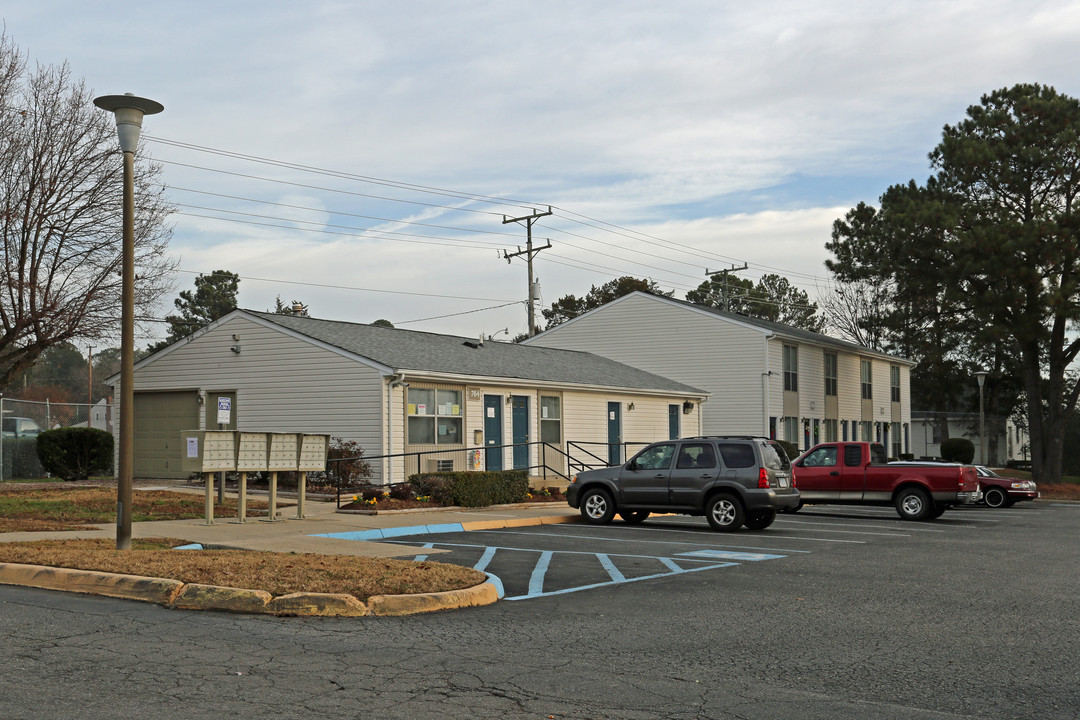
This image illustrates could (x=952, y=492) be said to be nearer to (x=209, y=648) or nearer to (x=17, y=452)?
(x=209, y=648)

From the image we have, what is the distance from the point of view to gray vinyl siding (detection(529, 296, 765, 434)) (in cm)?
4122

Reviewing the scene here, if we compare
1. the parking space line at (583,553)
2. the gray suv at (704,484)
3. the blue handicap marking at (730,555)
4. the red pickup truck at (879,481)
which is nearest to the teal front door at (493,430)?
the red pickup truck at (879,481)

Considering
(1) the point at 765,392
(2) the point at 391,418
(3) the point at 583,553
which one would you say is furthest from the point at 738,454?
(1) the point at 765,392

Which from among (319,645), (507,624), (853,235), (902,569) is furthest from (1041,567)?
(853,235)

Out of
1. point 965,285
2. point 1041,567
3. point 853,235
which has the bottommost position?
point 1041,567

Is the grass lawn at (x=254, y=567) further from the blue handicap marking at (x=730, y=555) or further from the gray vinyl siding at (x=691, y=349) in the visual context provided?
the gray vinyl siding at (x=691, y=349)

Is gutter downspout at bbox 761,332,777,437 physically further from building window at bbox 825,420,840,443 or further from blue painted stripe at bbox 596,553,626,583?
blue painted stripe at bbox 596,553,626,583

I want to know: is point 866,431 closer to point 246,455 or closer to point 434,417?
point 434,417

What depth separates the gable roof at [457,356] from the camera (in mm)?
26625

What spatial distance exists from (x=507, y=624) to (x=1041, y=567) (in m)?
8.12

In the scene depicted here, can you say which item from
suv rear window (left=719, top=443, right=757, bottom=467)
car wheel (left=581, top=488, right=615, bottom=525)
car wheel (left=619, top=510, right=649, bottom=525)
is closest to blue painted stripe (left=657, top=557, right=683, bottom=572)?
suv rear window (left=719, top=443, right=757, bottom=467)

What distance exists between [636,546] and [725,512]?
3412mm

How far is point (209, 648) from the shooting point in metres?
7.14

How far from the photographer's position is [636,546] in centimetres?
1477
